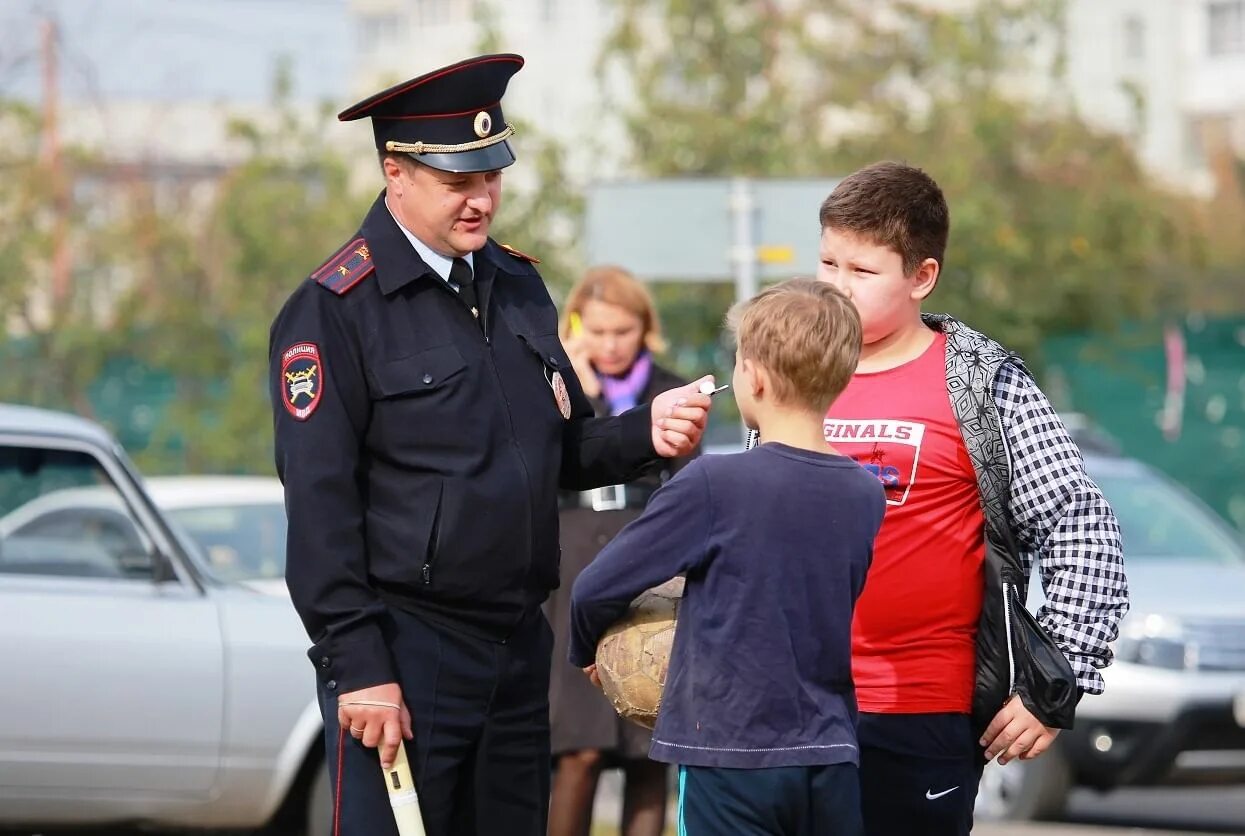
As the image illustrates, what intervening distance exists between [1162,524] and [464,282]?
7080 mm

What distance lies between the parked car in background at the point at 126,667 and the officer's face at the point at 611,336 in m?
1.78

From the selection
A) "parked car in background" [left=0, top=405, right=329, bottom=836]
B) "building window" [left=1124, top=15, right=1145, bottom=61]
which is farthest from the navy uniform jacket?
"building window" [left=1124, top=15, right=1145, bottom=61]

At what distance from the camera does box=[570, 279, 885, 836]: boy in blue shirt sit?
142 inches

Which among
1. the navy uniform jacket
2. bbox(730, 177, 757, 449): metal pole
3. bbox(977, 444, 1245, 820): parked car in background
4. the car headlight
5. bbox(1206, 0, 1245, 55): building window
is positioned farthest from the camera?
bbox(1206, 0, 1245, 55): building window

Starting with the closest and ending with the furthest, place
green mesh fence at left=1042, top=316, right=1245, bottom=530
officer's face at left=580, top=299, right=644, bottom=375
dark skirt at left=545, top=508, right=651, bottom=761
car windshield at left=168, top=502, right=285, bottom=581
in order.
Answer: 1. dark skirt at left=545, top=508, right=651, bottom=761
2. officer's face at left=580, top=299, right=644, bottom=375
3. car windshield at left=168, top=502, right=285, bottom=581
4. green mesh fence at left=1042, top=316, right=1245, bottom=530

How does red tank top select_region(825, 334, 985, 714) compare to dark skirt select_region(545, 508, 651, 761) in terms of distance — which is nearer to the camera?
red tank top select_region(825, 334, 985, 714)

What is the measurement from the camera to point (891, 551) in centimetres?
399

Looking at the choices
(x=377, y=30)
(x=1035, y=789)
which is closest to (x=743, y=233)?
(x=1035, y=789)

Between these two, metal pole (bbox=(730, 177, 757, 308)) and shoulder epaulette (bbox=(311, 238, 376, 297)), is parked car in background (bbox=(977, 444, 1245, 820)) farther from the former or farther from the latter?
A: shoulder epaulette (bbox=(311, 238, 376, 297))

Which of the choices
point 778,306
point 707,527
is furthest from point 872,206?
point 707,527

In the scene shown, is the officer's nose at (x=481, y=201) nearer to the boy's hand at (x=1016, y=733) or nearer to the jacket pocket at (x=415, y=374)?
the jacket pocket at (x=415, y=374)

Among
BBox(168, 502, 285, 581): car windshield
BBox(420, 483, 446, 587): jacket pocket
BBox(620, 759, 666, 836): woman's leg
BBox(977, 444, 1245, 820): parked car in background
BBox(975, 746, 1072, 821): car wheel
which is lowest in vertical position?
BBox(975, 746, 1072, 821): car wheel

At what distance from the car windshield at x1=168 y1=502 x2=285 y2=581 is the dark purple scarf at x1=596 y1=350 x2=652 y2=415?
350cm

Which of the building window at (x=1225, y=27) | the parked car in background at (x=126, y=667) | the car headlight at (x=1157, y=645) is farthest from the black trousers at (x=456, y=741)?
the building window at (x=1225, y=27)
